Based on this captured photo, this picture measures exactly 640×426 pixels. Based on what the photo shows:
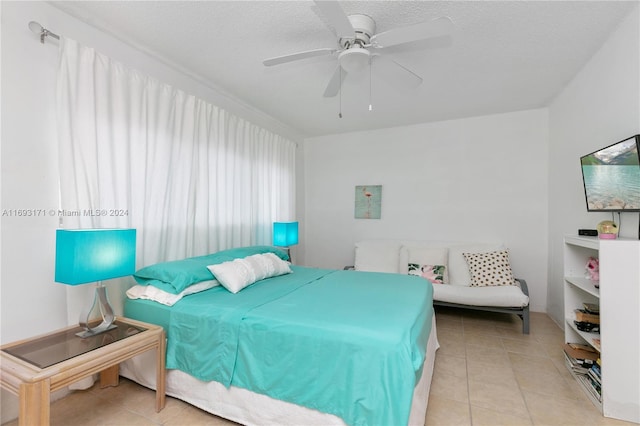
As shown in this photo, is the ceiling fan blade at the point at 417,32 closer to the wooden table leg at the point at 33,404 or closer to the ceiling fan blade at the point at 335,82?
the ceiling fan blade at the point at 335,82

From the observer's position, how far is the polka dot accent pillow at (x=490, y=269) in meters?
3.50

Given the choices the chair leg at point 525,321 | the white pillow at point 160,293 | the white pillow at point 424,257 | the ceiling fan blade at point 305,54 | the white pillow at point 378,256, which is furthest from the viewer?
the white pillow at point 378,256

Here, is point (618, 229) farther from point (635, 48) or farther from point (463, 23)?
point (463, 23)

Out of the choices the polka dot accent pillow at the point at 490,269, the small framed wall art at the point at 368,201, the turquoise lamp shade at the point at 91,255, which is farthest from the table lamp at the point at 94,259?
the polka dot accent pillow at the point at 490,269

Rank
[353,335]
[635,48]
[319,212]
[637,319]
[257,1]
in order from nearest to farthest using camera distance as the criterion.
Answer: [353,335] → [637,319] → [257,1] → [635,48] → [319,212]

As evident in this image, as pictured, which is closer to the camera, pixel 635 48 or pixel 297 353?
pixel 297 353

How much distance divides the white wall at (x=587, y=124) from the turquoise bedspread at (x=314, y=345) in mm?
1965

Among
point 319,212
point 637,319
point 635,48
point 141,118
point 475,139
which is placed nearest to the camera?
point 637,319

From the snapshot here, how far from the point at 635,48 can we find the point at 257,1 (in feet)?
8.60

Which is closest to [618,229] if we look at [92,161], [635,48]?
[635,48]

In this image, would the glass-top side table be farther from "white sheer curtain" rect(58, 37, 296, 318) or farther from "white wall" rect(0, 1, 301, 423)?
"white sheer curtain" rect(58, 37, 296, 318)

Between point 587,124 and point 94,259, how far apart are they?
4137 mm

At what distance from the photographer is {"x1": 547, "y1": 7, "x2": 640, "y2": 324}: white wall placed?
2105 millimetres

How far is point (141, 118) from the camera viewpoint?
242 cm
